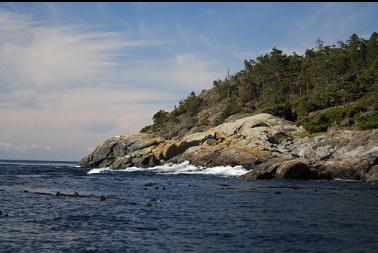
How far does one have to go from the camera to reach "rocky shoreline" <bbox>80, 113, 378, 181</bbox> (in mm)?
73812

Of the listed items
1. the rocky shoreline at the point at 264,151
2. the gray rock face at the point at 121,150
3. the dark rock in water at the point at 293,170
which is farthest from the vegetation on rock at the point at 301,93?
the dark rock in water at the point at 293,170

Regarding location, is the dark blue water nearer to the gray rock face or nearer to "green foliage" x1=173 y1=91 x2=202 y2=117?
the gray rock face

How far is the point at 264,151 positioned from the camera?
88.6 metres

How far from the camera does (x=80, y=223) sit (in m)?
32.8

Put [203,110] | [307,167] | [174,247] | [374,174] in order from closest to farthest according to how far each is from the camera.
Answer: [174,247] < [374,174] < [307,167] < [203,110]

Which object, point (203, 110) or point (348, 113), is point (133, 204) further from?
point (203, 110)

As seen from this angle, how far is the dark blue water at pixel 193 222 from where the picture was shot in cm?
2607

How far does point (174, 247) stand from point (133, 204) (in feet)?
61.4

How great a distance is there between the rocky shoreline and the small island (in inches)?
6.3

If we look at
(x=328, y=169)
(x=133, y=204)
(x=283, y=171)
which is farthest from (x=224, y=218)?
(x=328, y=169)

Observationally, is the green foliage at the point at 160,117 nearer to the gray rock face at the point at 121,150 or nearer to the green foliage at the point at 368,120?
the gray rock face at the point at 121,150

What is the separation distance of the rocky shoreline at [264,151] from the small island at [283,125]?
0.16m

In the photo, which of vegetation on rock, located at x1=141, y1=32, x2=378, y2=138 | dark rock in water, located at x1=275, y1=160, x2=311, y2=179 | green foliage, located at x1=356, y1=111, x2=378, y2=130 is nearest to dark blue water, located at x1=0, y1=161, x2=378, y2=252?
dark rock in water, located at x1=275, y1=160, x2=311, y2=179

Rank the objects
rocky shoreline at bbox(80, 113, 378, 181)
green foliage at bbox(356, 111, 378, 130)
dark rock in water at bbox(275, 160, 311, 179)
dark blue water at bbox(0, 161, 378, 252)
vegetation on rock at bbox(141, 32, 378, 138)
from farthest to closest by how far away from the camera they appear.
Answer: vegetation on rock at bbox(141, 32, 378, 138) < green foliage at bbox(356, 111, 378, 130) < rocky shoreline at bbox(80, 113, 378, 181) < dark rock in water at bbox(275, 160, 311, 179) < dark blue water at bbox(0, 161, 378, 252)
